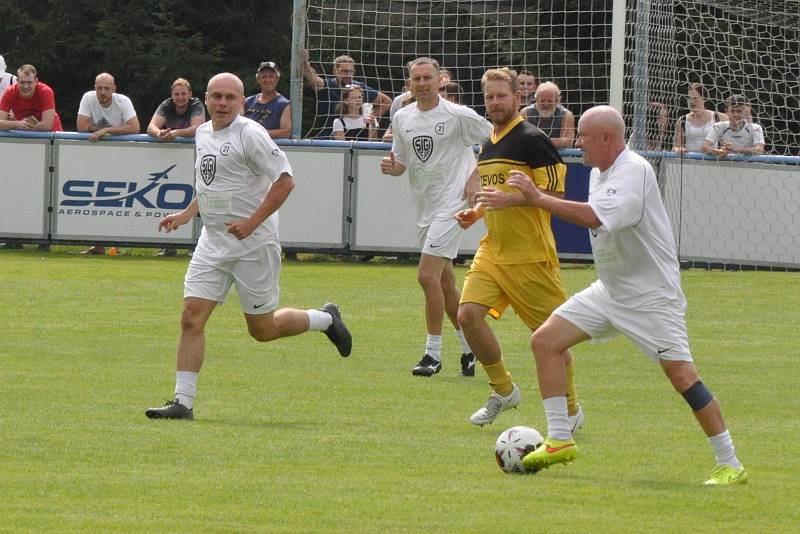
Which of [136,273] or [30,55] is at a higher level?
[30,55]

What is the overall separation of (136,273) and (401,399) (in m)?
8.86

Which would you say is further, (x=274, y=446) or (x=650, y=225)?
(x=274, y=446)

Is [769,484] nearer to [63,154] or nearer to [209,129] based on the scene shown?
[209,129]

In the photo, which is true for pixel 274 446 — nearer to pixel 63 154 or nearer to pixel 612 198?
pixel 612 198

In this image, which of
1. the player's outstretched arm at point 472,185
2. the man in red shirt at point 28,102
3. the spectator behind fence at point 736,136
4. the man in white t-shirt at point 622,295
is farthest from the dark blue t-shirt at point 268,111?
the man in white t-shirt at point 622,295

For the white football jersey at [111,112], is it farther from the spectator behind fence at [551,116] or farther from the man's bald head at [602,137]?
the man's bald head at [602,137]

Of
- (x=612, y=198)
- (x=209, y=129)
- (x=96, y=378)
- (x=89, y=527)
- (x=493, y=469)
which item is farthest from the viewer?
(x=96, y=378)

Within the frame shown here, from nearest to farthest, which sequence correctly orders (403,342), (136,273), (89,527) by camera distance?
(89,527) → (403,342) → (136,273)

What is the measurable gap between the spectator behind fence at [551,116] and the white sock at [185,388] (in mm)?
9479

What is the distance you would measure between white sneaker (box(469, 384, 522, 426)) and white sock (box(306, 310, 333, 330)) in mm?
2069

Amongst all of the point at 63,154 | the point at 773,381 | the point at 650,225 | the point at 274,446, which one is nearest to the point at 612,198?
the point at 650,225

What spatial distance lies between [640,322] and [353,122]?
44.5 ft

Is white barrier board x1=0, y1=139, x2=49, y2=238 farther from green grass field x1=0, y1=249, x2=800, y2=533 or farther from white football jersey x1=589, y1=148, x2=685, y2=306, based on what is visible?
white football jersey x1=589, y1=148, x2=685, y2=306

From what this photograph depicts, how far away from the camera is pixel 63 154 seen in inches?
838
